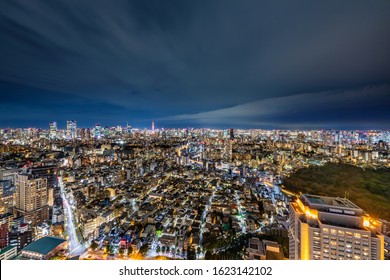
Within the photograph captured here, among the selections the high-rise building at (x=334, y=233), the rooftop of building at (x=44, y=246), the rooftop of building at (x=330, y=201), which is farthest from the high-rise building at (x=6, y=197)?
the rooftop of building at (x=330, y=201)

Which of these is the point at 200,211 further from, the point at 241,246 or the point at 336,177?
the point at 336,177

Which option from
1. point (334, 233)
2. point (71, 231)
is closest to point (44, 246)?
point (71, 231)

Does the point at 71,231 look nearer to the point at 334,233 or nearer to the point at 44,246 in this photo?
the point at 44,246

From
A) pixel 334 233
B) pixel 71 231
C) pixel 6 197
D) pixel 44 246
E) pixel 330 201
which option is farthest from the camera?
pixel 6 197

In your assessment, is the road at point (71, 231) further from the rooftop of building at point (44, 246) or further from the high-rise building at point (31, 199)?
the high-rise building at point (31, 199)

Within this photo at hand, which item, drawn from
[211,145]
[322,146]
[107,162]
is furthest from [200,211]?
[211,145]

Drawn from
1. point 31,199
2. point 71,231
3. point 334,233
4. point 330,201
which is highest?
point 330,201
